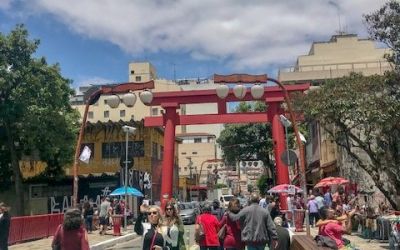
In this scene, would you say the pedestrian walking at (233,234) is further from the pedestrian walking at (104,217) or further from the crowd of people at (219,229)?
the pedestrian walking at (104,217)

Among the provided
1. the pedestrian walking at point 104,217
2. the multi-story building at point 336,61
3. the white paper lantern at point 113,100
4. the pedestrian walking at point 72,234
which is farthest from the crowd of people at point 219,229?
the multi-story building at point 336,61

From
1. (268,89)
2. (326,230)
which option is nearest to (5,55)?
(268,89)

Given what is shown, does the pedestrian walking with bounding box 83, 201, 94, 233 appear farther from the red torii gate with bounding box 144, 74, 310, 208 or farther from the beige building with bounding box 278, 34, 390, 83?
the beige building with bounding box 278, 34, 390, 83

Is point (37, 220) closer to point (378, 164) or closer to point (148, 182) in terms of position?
point (378, 164)

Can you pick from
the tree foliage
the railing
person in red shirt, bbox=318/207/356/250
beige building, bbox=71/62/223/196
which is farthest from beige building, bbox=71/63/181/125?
person in red shirt, bbox=318/207/356/250

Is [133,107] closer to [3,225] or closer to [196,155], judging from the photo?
[196,155]

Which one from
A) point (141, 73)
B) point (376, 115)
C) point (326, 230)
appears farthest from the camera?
point (141, 73)

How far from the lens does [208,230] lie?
10.6 meters

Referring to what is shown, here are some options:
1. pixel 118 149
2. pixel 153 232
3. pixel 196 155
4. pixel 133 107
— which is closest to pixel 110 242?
pixel 153 232

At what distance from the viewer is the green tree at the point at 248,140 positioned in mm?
59344

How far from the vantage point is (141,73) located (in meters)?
100

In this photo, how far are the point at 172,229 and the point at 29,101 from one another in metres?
27.0

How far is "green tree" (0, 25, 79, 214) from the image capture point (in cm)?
3312

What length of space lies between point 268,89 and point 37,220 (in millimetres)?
13677
